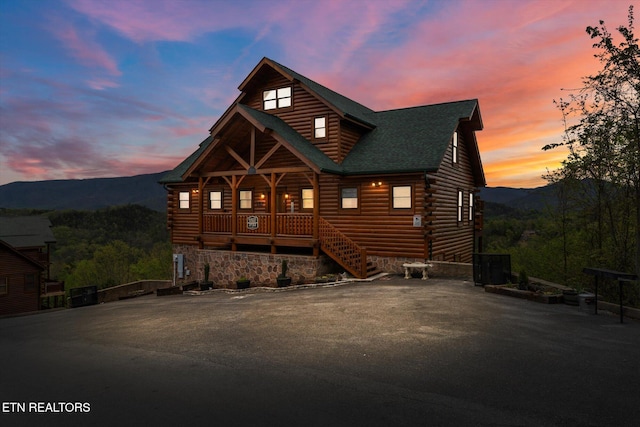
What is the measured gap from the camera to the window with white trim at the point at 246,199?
77.1ft

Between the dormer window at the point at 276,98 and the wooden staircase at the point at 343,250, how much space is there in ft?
26.7

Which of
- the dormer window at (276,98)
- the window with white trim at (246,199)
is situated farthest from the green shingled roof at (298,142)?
the window with white trim at (246,199)

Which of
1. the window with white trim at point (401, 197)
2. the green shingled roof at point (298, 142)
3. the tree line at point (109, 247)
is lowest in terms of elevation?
the tree line at point (109, 247)

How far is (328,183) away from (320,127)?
328 cm

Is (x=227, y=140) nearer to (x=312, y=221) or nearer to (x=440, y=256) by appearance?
(x=312, y=221)

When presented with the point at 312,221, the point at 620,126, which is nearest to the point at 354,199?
the point at 312,221

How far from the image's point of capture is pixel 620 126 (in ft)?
37.6

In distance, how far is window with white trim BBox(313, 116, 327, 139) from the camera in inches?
831

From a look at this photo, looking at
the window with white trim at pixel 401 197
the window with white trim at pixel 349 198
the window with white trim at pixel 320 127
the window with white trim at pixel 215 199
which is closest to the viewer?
the window with white trim at pixel 401 197

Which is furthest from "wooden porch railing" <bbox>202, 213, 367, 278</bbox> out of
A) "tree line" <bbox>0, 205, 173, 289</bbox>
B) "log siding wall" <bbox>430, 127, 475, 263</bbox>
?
"tree line" <bbox>0, 205, 173, 289</bbox>

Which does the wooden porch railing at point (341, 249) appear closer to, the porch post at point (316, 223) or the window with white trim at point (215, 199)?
the porch post at point (316, 223)

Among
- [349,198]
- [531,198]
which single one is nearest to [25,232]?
[349,198]

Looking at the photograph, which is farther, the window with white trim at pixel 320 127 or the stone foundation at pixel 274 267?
the window with white trim at pixel 320 127

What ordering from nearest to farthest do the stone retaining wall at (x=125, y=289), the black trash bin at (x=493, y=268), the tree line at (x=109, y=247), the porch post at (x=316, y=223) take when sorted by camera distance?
1. the black trash bin at (x=493, y=268)
2. the porch post at (x=316, y=223)
3. the stone retaining wall at (x=125, y=289)
4. the tree line at (x=109, y=247)
